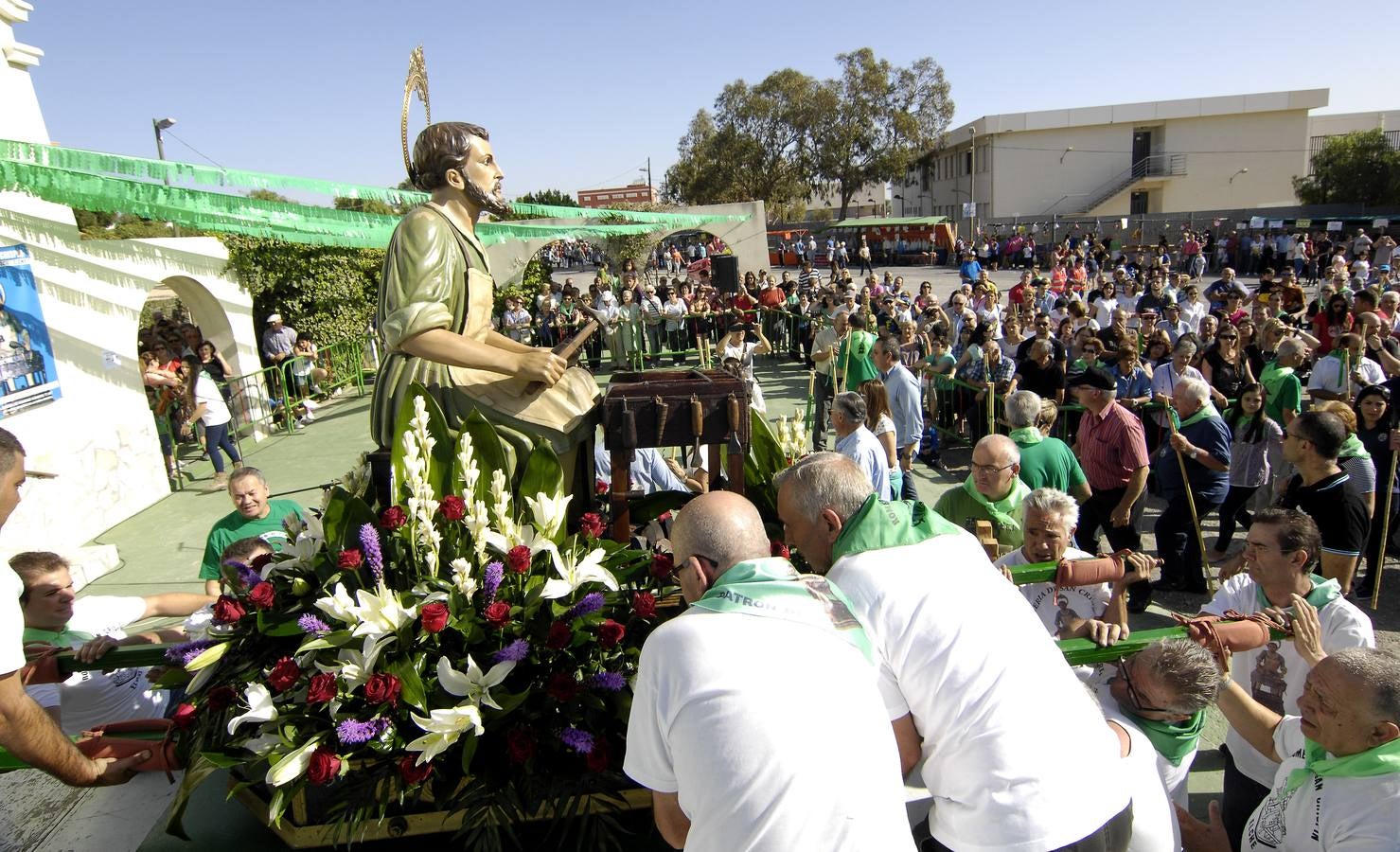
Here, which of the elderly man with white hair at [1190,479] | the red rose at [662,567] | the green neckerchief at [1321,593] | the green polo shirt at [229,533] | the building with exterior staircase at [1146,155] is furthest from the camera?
the building with exterior staircase at [1146,155]

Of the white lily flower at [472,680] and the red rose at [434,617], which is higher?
the red rose at [434,617]

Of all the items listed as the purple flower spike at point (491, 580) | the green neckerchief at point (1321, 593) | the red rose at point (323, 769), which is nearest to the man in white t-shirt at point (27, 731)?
the red rose at point (323, 769)

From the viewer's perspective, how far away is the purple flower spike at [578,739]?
2.24m

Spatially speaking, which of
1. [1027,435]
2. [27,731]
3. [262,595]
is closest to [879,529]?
[262,595]

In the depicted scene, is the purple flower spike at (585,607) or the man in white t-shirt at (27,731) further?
the purple flower spike at (585,607)

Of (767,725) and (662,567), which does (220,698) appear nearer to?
(662,567)

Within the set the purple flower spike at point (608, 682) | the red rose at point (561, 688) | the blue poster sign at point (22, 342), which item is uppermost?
the blue poster sign at point (22, 342)

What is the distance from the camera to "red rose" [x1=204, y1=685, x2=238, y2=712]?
231 centimetres

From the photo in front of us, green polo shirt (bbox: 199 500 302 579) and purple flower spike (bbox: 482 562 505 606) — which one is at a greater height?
purple flower spike (bbox: 482 562 505 606)

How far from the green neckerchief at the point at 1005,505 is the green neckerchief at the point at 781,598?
8.63ft

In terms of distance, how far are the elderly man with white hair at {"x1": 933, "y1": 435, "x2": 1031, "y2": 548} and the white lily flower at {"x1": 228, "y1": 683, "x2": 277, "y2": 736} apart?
306cm

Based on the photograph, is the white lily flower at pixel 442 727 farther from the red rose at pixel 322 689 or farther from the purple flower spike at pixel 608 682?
the purple flower spike at pixel 608 682

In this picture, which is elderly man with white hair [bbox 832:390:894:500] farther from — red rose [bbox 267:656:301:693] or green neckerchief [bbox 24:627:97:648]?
green neckerchief [bbox 24:627:97:648]

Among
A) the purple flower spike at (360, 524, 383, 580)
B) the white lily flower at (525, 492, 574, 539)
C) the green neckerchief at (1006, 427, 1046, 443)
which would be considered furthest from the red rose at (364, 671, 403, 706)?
the green neckerchief at (1006, 427, 1046, 443)
